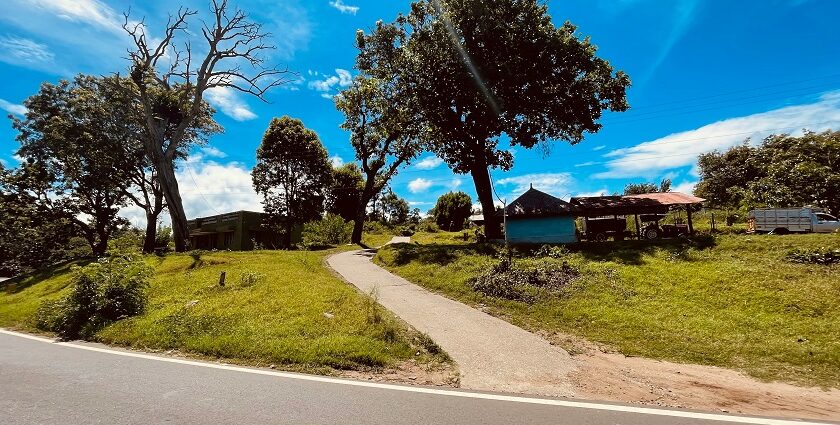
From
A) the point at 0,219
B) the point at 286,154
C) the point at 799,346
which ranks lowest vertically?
the point at 799,346

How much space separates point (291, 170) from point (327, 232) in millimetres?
9349

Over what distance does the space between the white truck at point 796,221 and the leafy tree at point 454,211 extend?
44952 millimetres

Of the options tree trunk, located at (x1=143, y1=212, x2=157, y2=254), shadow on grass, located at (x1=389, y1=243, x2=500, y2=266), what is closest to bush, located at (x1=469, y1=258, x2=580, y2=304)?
shadow on grass, located at (x1=389, y1=243, x2=500, y2=266)

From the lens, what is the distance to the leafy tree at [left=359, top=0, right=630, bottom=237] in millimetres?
22641

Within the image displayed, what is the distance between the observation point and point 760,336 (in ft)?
26.1

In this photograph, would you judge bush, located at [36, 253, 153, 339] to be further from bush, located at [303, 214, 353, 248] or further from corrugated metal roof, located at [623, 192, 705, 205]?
corrugated metal roof, located at [623, 192, 705, 205]

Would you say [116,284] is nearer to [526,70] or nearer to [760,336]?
[760,336]

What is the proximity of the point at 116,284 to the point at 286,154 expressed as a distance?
28.8 m

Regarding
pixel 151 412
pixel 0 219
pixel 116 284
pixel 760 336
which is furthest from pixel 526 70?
pixel 0 219

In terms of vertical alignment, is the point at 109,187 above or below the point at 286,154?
below

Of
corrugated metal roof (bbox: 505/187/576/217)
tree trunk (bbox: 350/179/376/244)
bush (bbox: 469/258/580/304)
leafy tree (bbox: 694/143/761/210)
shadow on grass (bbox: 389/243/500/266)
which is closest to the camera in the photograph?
bush (bbox: 469/258/580/304)

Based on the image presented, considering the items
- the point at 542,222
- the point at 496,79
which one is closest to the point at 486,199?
the point at 542,222

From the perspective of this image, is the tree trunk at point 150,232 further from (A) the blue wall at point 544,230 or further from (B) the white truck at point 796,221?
(B) the white truck at point 796,221

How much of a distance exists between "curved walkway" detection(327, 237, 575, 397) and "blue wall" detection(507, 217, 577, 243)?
13.3m
